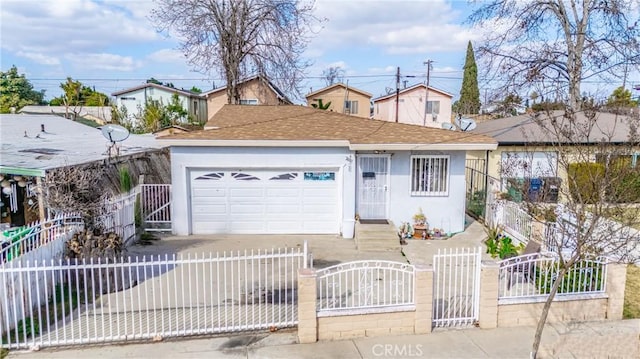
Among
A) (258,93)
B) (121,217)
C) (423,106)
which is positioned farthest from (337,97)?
(121,217)

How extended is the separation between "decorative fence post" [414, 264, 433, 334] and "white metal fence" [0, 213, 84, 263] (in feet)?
21.7

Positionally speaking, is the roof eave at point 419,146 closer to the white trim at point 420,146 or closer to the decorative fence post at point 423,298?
the white trim at point 420,146

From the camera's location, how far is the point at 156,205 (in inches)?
605

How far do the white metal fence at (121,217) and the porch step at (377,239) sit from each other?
20.9 feet

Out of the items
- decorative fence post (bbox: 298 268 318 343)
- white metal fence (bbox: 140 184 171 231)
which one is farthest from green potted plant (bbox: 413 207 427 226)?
white metal fence (bbox: 140 184 171 231)

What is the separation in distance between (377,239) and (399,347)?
19.4 feet

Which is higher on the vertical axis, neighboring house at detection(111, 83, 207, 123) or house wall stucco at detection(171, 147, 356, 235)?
neighboring house at detection(111, 83, 207, 123)

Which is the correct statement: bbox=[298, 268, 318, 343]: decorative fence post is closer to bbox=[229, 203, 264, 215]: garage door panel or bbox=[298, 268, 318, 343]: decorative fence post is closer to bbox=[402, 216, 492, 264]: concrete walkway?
bbox=[402, 216, 492, 264]: concrete walkway

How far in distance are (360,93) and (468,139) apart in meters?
36.1

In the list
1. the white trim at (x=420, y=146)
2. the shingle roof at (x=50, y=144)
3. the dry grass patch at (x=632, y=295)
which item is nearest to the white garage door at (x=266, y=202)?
the white trim at (x=420, y=146)

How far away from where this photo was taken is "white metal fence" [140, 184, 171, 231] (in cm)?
1476

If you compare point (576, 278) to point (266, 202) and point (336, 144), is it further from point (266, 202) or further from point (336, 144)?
point (266, 202)

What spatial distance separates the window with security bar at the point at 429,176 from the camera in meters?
14.1

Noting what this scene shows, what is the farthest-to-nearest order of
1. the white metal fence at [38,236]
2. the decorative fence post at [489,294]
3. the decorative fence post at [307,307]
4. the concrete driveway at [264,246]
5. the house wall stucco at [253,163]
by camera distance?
the house wall stucco at [253,163] → the concrete driveway at [264,246] → the white metal fence at [38,236] → the decorative fence post at [489,294] → the decorative fence post at [307,307]
